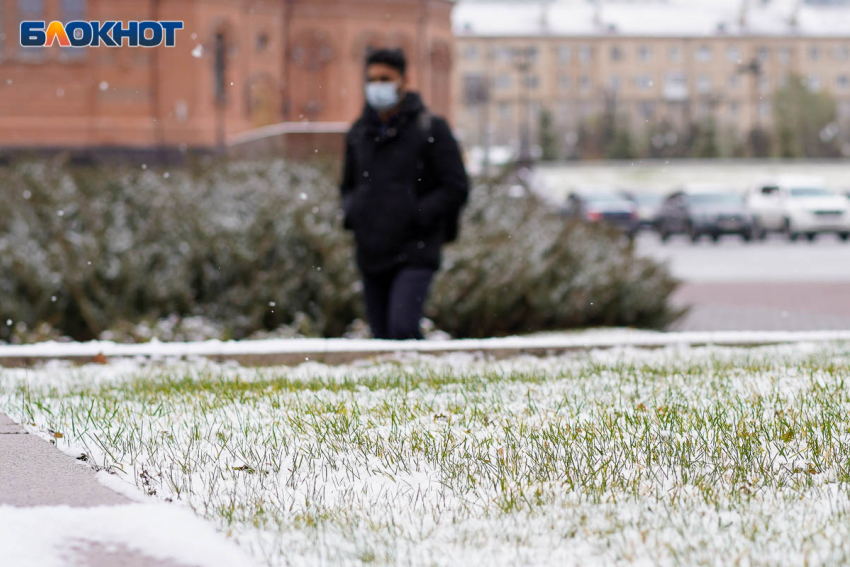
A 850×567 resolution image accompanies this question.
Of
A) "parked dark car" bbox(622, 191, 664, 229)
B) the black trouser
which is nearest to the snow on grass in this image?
the black trouser

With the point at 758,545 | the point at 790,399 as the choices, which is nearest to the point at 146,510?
the point at 758,545

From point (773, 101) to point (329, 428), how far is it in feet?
364

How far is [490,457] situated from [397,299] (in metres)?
2.63

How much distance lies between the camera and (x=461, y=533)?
3576 mm

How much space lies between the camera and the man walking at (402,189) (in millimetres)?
6918

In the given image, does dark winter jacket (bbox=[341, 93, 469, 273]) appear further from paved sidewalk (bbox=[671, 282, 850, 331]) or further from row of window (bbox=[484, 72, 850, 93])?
Result: row of window (bbox=[484, 72, 850, 93])

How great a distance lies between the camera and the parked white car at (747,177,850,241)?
125 feet

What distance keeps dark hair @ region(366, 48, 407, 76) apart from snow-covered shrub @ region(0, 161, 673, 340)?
334cm

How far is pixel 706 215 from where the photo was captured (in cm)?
3847

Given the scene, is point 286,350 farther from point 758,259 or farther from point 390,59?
point 758,259

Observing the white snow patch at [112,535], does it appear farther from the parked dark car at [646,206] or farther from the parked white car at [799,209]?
the parked dark car at [646,206]

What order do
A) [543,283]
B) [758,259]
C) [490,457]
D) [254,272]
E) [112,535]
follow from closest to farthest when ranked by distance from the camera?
1. [112,535]
2. [490,457]
3. [254,272]
4. [543,283]
5. [758,259]

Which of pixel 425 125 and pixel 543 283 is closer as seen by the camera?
pixel 425 125

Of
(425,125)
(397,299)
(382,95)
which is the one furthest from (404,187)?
(397,299)
